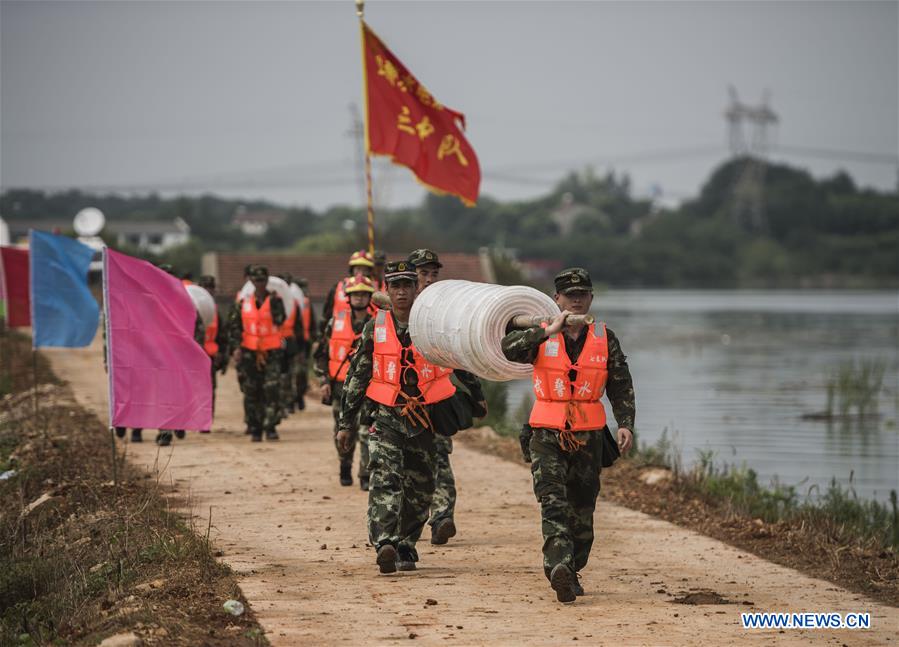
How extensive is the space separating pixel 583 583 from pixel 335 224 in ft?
464

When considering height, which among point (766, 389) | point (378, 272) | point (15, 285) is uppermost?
point (378, 272)

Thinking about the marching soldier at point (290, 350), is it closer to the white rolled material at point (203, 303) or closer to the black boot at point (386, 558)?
the white rolled material at point (203, 303)

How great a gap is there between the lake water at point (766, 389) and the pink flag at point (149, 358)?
712 cm

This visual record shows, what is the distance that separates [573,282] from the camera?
8.92 metres

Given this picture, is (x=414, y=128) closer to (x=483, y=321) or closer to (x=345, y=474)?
(x=345, y=474)

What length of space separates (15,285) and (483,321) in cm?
1318

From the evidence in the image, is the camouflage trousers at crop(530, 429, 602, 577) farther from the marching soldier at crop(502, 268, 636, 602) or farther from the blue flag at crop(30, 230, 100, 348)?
the blue flag at crop(30, 230, 100, 348)

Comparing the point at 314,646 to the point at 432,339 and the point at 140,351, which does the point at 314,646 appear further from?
→ the point at 140,351

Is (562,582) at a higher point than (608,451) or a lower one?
lower

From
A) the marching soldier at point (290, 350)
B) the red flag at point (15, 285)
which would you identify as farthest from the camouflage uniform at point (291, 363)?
the red flag at point (15, 285)

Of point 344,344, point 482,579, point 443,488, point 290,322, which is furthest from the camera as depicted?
point 290,322

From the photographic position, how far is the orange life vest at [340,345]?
13664 mm

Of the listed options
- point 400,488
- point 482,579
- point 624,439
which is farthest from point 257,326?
point 624,439

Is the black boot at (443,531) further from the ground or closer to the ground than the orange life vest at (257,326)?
closer to the ground
